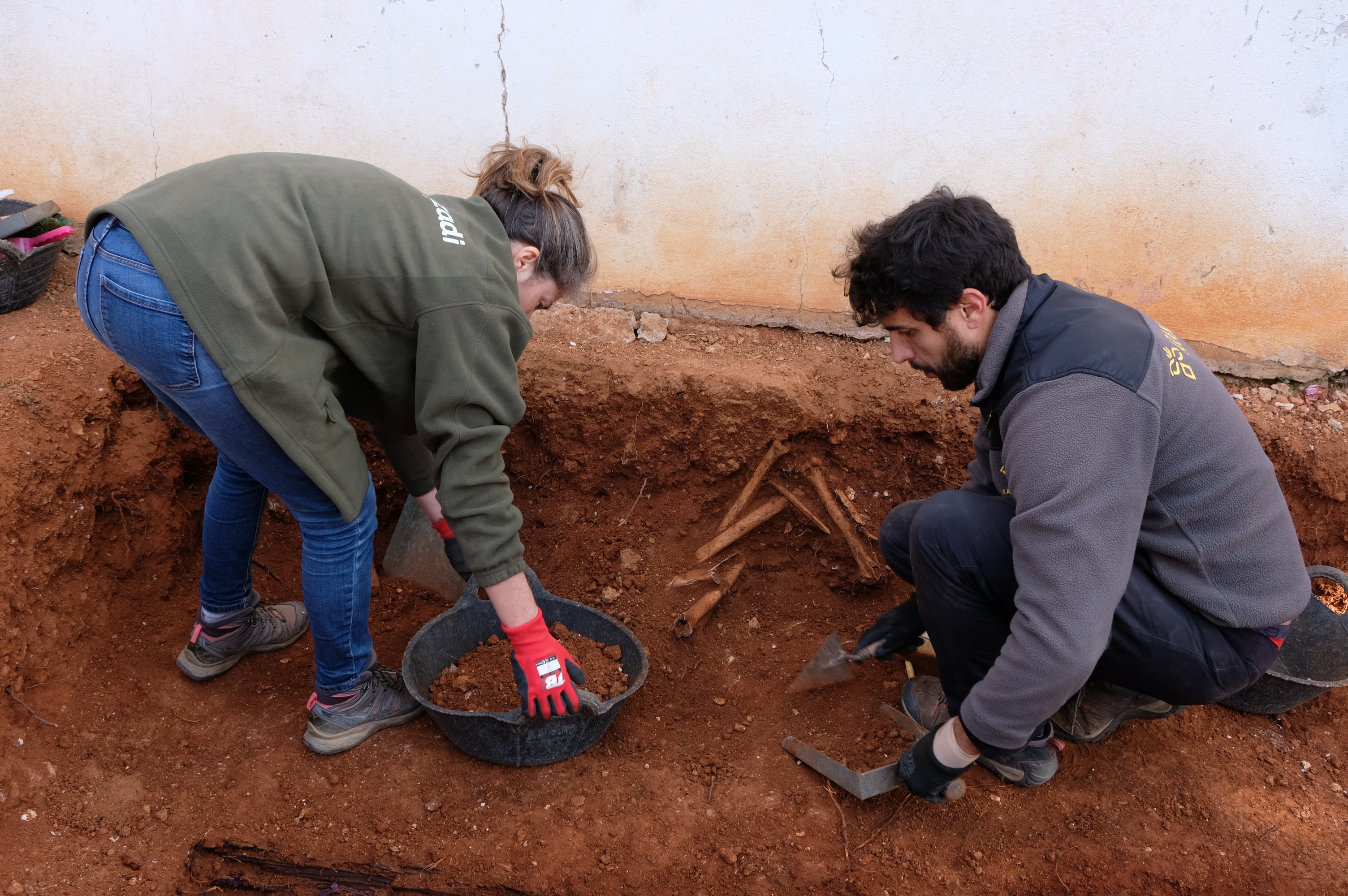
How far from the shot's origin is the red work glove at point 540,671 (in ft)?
6.48

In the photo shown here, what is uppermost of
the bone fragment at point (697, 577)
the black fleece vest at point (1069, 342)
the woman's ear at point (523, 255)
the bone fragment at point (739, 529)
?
the black fleece vest at point (1069, 342)

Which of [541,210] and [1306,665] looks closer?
[541,210]

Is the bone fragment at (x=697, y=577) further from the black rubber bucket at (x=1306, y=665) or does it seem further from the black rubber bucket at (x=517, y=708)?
the black rubber bucket at (x=1306, y=665)

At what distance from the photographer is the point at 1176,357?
5.78 ft

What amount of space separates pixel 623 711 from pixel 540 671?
692mm

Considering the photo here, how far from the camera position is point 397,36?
306cm

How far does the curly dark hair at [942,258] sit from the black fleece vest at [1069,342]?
81 mm

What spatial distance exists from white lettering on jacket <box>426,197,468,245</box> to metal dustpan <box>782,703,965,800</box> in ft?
5.16

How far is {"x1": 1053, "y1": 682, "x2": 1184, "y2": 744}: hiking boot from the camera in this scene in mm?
2287

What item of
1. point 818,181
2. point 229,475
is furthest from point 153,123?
point 818,181

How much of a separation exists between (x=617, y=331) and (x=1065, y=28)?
1.85 meters

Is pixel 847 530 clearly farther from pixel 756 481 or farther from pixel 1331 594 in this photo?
pixel 1331 594

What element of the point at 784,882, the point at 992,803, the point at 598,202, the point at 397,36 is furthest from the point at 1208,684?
the point at 397,36

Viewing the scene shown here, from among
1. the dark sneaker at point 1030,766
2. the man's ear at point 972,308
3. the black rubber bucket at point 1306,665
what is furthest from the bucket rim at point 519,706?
the black rubber bucket at point 1306,665
